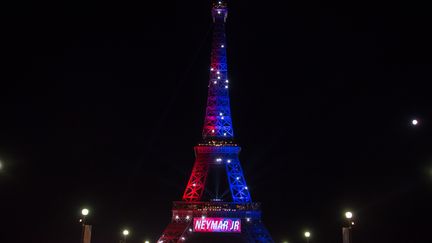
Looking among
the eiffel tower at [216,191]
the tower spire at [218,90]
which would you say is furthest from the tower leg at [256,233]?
the tower spire at [218,90]

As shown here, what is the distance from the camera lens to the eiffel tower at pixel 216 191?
63.4 meters

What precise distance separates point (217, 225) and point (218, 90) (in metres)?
20.9

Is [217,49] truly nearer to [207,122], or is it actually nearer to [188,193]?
[207,122]

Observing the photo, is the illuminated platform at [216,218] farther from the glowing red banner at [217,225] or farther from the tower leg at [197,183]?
the tower leg at [197,183]

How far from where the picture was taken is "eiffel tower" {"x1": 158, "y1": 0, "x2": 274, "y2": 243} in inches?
2495

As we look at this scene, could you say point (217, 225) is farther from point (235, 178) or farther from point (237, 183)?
point (235, 178)

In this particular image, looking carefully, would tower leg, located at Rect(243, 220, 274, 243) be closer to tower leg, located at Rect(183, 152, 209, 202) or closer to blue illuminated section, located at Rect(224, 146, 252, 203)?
blue illuminated section, located at Rect(224, 146, 252, 203)

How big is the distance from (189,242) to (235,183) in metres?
10.4

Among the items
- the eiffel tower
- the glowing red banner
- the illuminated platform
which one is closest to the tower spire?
the eiffel tower

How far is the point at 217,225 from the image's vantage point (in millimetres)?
63562

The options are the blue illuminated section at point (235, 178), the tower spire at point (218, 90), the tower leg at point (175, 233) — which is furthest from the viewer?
the tower spire at point (218, 90)

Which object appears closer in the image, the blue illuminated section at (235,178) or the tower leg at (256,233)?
the tower leg at (256,233)

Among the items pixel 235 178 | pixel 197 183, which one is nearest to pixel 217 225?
pixel 197 183

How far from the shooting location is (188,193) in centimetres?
6725
